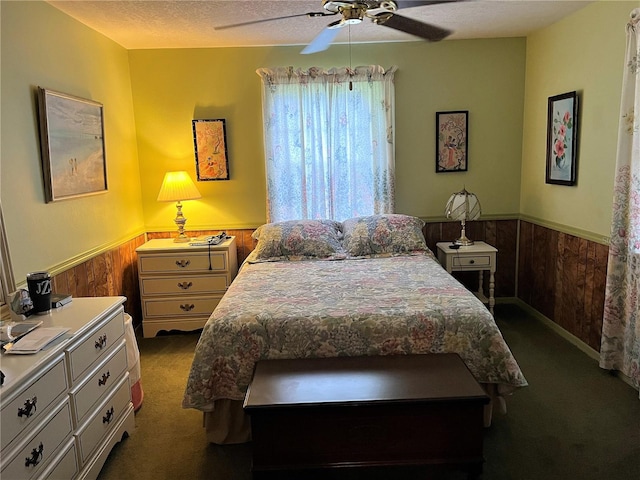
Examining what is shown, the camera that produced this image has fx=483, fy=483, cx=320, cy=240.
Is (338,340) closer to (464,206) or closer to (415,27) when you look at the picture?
(464,206)

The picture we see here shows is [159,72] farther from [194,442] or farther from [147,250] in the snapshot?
[194,442]

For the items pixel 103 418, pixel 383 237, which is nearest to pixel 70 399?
pixel 103 418

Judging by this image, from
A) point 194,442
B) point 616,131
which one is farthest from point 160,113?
point 616,131

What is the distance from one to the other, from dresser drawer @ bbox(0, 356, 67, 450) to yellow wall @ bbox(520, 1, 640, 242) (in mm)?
3267

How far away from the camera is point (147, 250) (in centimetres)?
394

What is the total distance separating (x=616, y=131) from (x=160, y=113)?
355 cm

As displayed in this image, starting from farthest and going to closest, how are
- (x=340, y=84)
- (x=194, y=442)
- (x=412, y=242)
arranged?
(x=340, y=84) → (x=412, y=242) → (x=194, y=442)

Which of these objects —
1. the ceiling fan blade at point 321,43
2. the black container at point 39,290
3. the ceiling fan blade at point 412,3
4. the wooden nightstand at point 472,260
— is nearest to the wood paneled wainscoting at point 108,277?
the black container at point 39,290

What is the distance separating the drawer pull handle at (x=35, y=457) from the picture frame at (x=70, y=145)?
62.0 inches

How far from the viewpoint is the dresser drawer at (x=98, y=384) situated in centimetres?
206

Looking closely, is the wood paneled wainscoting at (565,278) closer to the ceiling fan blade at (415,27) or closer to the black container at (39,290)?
the ceiling fan blade at (415,27)

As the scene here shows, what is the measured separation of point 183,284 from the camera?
13.1 ft

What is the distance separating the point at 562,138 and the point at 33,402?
146 inches

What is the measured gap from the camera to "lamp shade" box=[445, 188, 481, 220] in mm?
4094
